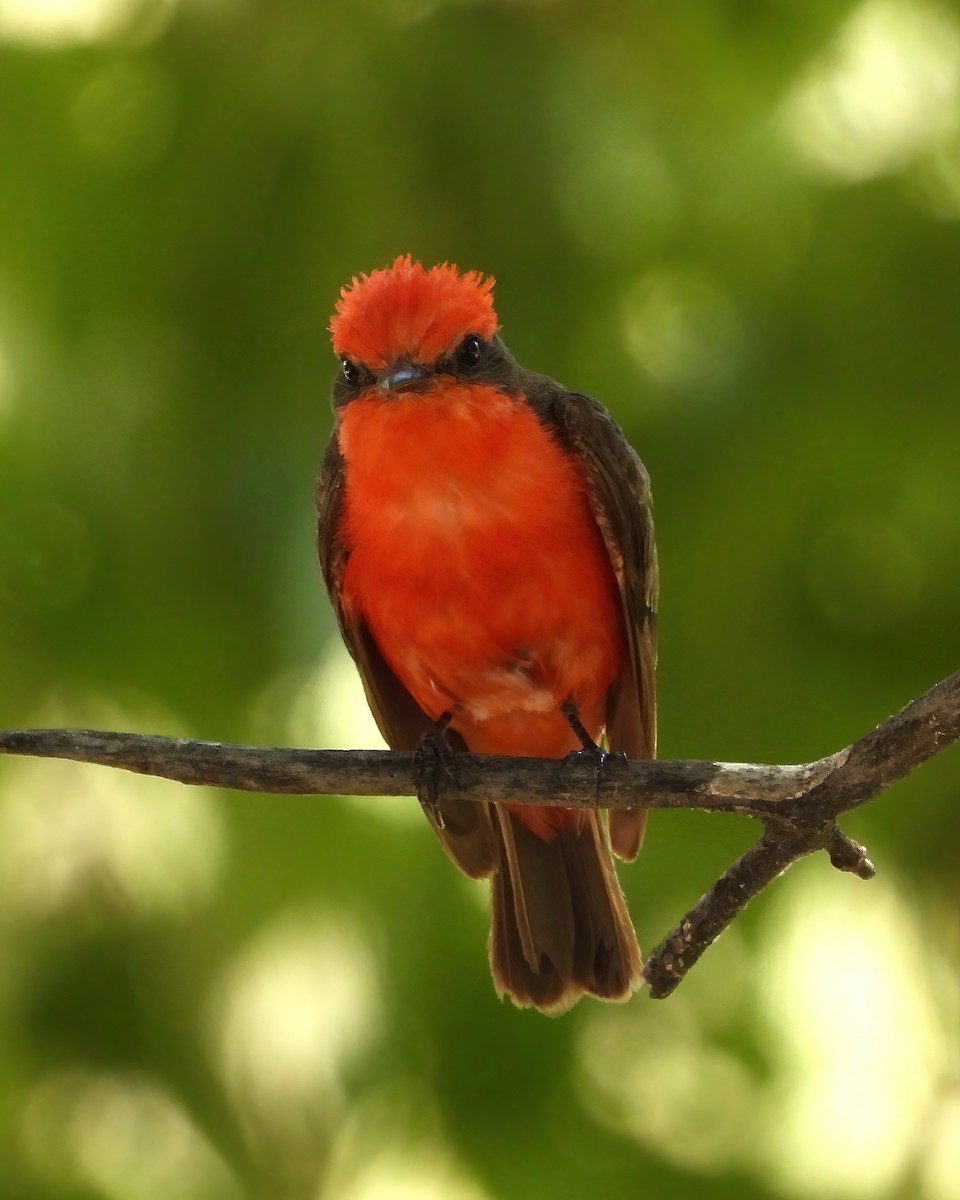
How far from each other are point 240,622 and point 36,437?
0.66m

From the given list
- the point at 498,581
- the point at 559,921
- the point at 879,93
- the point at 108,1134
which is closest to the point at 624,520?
the point at 498,581

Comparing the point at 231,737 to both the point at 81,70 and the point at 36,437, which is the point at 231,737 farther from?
the point at 81,70

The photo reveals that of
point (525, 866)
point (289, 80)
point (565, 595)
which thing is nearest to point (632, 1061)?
point (525, 866)

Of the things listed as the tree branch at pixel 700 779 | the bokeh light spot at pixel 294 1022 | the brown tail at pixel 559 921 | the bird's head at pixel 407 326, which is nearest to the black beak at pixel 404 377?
the bird's head at pixel 407 326

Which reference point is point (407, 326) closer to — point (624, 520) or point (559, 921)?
point (624, 520)

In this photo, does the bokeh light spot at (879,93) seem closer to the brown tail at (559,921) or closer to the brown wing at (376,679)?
the brown wing at (376,679)

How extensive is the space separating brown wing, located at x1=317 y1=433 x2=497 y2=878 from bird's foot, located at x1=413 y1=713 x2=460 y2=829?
3.5 inches

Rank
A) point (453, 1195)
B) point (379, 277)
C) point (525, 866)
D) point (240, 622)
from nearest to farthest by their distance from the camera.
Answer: point (379, 277)
point (525, 866)
point (453, 1195)
point (240, 622)

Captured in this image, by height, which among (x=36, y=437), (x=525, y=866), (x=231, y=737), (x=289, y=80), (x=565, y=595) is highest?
(x=289, y=80)

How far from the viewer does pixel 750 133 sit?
3.78 m

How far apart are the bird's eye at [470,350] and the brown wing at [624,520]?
15cm

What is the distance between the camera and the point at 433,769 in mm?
2408

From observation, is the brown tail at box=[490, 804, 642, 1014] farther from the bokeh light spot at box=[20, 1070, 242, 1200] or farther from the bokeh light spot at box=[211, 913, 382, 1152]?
the bokeh light spot at box=[20, 1070, 242, 1200]

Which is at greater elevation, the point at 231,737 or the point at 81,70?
the point at 81,70
